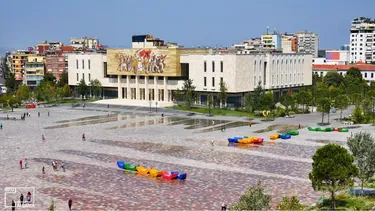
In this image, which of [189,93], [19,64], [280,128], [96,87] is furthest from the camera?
[19,64]

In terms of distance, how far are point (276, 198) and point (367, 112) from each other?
41.5m

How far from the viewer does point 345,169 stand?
87.2 ft

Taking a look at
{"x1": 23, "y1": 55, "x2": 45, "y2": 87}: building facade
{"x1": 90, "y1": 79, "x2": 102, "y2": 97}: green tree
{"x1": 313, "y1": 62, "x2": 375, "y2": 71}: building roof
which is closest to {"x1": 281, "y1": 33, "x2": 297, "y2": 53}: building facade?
{"x1": 313, "y1": 62, "x2": 375, "y2": 71}: building roof

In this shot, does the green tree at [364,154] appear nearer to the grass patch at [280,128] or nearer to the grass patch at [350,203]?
the grass patch at [350,203]

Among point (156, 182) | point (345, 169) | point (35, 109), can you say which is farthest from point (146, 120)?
point (345, 169)

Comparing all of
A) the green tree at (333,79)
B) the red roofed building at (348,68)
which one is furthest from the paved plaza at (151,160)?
the red roofed building at (348,68)

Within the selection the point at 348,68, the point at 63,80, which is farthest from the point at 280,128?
the point at 63,80

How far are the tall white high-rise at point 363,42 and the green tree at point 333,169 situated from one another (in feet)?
431

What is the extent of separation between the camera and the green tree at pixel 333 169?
87.0 feet

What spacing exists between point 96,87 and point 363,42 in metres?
87.3

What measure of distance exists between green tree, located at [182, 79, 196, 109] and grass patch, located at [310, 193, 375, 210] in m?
52.1

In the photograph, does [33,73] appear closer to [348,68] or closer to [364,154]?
[348,68]

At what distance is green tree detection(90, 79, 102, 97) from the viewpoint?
3986 inches

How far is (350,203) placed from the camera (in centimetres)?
2941
